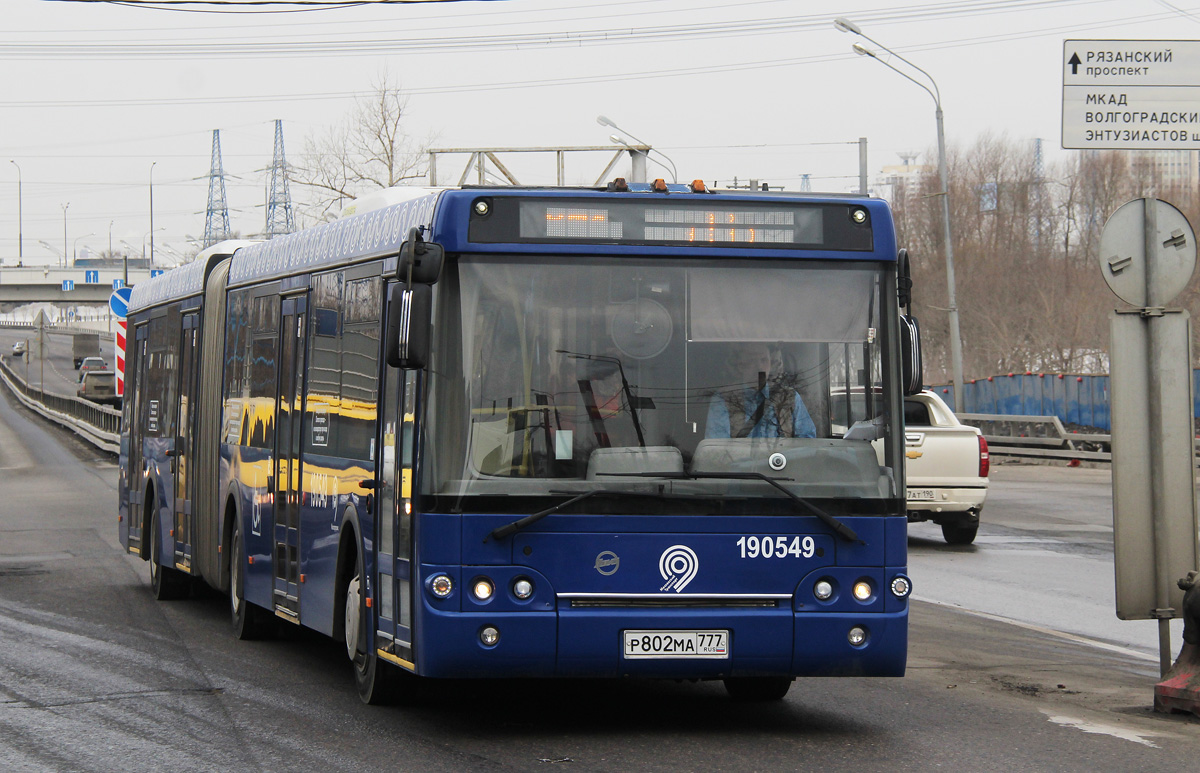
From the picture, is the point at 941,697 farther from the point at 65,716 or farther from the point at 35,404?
the point at 35,404

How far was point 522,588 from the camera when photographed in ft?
23.7

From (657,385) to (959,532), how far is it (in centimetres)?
1252

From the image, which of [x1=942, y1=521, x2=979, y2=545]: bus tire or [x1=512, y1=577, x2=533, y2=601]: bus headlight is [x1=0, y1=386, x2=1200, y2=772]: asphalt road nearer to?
[x1=512, y1=577, x2=533, y2=601]: bus headlight

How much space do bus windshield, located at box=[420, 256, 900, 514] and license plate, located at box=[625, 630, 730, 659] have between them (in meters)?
0.56

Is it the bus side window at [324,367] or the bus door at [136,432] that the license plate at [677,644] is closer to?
the bus side window at [324,367]

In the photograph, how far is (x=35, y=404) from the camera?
68625mm

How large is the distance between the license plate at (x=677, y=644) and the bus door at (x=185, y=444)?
685 cm

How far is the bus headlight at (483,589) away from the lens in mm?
7227

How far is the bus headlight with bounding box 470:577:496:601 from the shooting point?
23.7 feet

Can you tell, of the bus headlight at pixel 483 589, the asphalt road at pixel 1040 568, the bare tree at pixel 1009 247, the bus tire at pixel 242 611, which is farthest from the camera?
the bare tree at pixel 1009 247

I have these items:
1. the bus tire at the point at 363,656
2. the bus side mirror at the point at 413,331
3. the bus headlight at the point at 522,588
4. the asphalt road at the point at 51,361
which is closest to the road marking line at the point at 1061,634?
the bus tire at the point at 363,656

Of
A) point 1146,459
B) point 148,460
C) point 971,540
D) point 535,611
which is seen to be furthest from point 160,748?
point 971,540

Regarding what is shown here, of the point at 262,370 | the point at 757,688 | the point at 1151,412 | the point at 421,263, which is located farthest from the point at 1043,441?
the point at 421,263

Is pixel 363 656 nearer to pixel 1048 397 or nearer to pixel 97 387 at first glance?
pixel 1048 397
